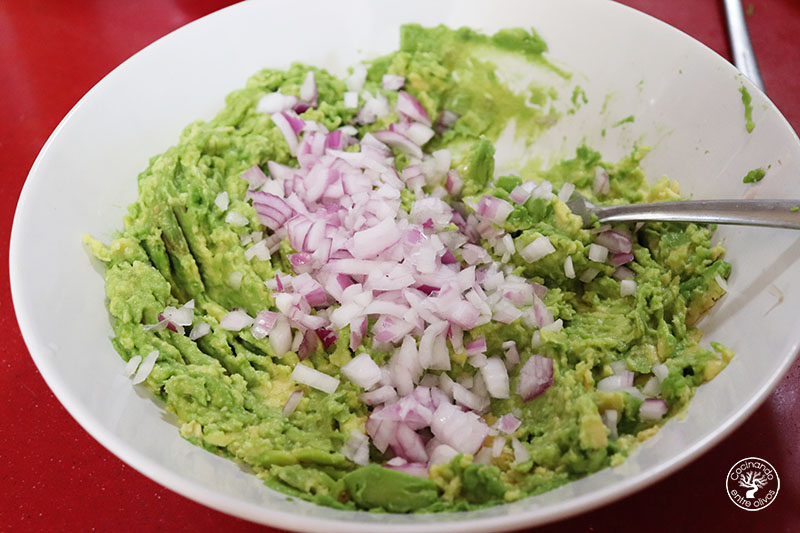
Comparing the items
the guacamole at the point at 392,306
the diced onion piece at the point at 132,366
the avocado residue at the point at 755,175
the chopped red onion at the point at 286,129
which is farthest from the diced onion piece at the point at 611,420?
the chopped red onion at the point at 286,129

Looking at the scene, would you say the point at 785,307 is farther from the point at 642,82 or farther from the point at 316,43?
the point at 316,43

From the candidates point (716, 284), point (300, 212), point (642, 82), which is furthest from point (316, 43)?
point (716, 284)

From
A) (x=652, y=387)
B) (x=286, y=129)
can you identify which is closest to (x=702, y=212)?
(x=652, y=387)

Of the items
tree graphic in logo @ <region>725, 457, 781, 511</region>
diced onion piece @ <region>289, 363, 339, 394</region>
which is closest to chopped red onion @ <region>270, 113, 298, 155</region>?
diced onion piece @ <region>289, 363, 339, 394</region>

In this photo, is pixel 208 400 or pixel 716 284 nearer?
pixel 208 400

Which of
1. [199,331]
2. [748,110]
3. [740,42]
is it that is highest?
[748,110]

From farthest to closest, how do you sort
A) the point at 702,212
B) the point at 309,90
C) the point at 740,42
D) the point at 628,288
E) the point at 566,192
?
the point at 740,42
the point at 309,90
the point at 566,192
the point at 628,288
the point at 702,212

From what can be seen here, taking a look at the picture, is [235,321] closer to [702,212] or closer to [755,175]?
[702,212]
